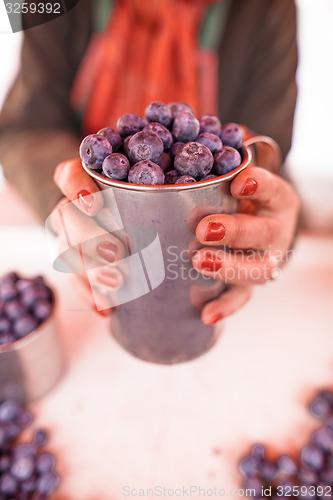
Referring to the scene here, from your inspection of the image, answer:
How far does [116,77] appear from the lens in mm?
865

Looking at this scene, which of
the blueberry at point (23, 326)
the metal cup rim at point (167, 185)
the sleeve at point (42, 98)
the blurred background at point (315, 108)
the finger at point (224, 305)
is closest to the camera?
the metal cup rim at point (167, 185)

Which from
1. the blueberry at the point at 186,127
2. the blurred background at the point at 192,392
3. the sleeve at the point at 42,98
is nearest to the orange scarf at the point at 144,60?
the sleeve at the point at 42,98

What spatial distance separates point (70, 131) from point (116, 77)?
0.18 metres

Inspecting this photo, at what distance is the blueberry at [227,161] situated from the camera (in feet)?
0.96

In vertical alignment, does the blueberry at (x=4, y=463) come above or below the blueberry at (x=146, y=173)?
below

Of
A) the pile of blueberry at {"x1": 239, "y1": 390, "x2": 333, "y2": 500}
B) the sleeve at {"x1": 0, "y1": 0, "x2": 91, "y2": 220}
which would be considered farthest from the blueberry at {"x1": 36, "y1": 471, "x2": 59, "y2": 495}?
the sleeve at {"x1": 0, "y1": 0, "x2": 91, "y2": 220}

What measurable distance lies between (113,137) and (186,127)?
0.20 ft

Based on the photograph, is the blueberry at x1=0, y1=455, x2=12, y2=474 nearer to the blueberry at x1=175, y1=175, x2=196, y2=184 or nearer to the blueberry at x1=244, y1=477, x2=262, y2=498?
the blueberry at x1=244, y1=477, x2=262, y2=498

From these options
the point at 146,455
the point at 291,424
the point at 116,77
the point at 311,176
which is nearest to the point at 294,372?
the point at 291,424

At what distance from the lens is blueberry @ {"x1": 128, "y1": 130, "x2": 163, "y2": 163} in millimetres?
280

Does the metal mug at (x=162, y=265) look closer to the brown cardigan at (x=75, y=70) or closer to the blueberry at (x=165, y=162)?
the blueberry at (x=165, y=162)

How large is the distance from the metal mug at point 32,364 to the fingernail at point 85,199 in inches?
8.7

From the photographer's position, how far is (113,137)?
12.2 inches

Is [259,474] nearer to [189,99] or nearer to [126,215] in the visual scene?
[126,215]
